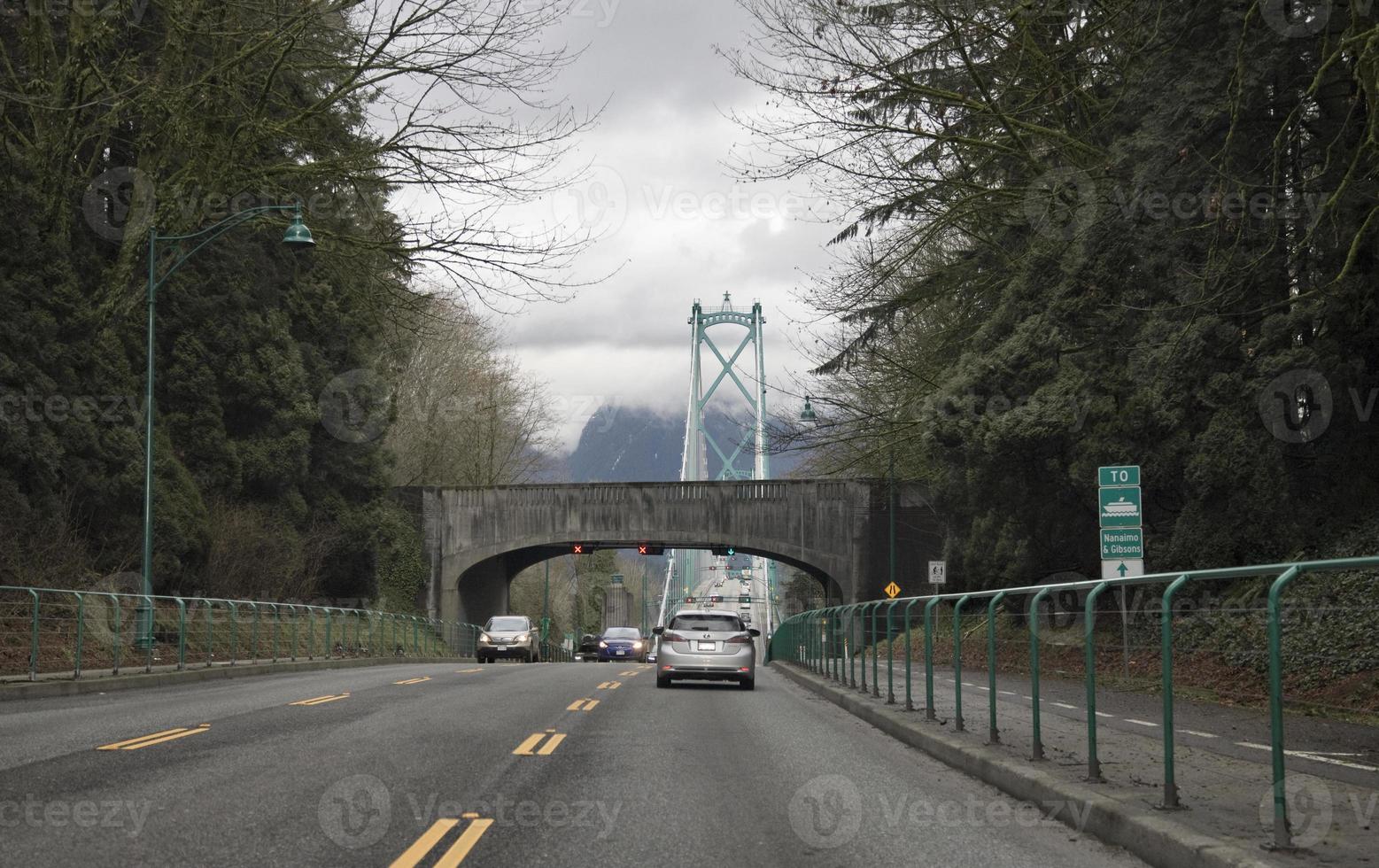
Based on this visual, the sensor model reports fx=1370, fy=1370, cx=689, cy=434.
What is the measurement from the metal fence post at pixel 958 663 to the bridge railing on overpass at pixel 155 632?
38.8 ft

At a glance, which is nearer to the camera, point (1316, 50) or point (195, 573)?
point (1316, 50)

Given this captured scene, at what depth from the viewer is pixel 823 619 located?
2598cm

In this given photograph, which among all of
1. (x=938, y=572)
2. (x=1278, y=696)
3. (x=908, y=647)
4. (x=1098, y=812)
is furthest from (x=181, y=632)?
(x=938, y=572)

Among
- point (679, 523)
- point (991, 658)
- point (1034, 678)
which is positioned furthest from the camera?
point (679, 523)

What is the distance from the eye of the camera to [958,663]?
12.8 metres

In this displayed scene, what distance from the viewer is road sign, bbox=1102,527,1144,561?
701 inches

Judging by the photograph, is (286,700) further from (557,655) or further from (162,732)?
(557,655)

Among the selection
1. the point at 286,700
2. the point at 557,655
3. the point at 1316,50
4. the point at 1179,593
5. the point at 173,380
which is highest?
the point at 1316,50

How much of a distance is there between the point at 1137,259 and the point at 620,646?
3592 centimetres

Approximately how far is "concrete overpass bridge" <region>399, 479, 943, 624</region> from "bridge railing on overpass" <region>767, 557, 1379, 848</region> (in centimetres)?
3444

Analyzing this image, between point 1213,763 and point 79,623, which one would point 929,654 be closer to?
point 1213,763

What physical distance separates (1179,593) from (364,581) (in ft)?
125

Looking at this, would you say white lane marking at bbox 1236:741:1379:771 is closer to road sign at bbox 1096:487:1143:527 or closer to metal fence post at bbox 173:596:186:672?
road sign at bbox 1096:487:1143:527

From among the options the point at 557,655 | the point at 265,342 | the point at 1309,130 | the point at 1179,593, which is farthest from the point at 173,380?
the point at 557,655
